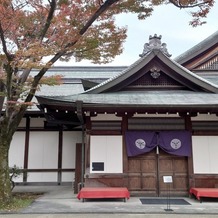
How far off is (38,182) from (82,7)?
341 inches

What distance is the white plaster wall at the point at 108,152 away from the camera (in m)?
9.87

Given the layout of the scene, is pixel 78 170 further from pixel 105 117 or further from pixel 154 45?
pixel 154 45

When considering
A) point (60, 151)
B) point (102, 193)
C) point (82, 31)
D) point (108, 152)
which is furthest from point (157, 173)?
point (82, 31)

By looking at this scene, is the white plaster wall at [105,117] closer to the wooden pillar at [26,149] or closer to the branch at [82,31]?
the branch at [82,31]

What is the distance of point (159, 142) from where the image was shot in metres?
9.89

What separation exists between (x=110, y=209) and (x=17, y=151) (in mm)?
7288

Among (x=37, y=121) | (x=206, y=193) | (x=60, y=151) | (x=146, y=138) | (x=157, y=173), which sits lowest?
(x=206, y=193)

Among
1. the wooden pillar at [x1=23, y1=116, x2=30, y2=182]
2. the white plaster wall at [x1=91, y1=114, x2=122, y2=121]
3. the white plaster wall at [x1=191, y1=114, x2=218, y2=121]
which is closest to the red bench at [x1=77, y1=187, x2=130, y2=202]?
the white plaster wall at [x1=91, y1=114, x2=122, y2=121]

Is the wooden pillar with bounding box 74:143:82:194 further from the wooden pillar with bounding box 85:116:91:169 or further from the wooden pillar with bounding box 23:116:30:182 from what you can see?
the wooden pillar with bounding box 23:116:30:182

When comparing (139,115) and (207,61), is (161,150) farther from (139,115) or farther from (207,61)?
(207,61)

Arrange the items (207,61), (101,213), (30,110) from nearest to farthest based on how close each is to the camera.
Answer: (101,213), (30,110), (207,61)

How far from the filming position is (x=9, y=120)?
8.52 meters

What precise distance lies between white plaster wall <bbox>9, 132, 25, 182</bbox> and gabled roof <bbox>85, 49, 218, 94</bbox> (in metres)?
4.79

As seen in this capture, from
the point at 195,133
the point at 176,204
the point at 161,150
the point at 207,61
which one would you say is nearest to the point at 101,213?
the point at 176,204
